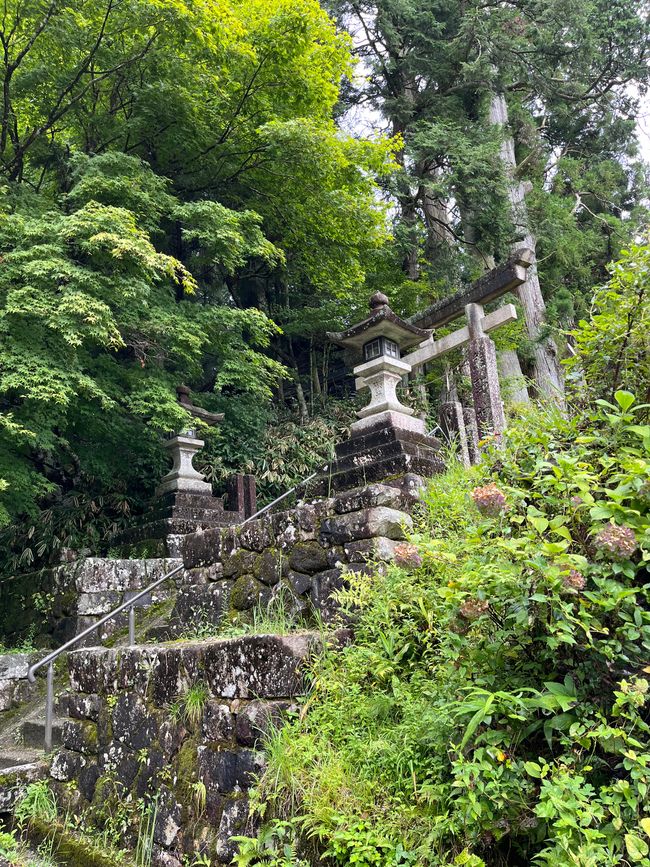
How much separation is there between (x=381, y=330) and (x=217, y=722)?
11.1ft

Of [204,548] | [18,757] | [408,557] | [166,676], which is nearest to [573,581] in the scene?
[408,557]

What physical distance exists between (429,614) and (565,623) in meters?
1.03

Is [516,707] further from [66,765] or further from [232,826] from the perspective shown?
[66,765]

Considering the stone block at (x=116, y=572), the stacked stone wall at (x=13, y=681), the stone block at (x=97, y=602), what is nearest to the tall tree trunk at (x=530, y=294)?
the stone block at (x=116, y=572)

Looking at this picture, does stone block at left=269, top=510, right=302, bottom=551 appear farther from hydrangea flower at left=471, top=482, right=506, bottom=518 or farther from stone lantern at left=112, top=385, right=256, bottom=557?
stone lantern at left=112, top=385, right=256, bottom=557

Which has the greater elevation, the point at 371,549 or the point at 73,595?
the point at 73,595

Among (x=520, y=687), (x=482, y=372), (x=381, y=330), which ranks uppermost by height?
(x=482, y=372)

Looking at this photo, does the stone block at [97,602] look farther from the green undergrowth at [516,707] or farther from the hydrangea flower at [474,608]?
the hydrangea flower at [474,608]

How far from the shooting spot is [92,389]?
625cm

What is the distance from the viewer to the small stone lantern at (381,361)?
4.71m

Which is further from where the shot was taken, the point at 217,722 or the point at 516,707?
the point at 217,722

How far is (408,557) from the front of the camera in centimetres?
282

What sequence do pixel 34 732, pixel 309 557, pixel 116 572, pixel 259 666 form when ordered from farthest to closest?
pixel 116 572, pixel 34 732, pixel 309 557, pixel 259 666

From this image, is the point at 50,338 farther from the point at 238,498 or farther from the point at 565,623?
the point at 565,623
